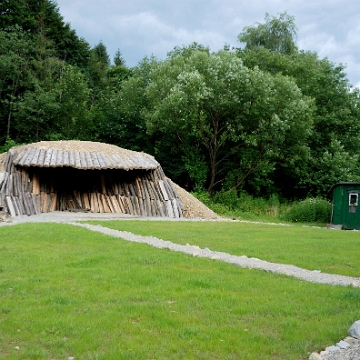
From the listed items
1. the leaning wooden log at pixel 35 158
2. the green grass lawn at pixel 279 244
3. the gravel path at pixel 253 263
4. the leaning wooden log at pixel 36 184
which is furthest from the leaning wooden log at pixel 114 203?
→ the gravel path at pixel 253 263

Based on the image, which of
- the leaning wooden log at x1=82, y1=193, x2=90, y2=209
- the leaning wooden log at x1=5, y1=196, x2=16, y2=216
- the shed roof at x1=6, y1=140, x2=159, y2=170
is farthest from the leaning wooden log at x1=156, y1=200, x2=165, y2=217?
the leaning wooden log at x1=5, y1=196, x2=16, y2=216

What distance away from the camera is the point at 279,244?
1128 centimetres

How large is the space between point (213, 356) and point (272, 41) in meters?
35.3

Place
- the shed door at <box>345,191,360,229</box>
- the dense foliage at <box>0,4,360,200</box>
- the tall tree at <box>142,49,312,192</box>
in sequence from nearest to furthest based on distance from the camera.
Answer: the shed door at <box>345,191,360,229</box>, the tall tree at <box>142,49,312,192</box>, the dense foliage at <box>0,4,360,200</box>

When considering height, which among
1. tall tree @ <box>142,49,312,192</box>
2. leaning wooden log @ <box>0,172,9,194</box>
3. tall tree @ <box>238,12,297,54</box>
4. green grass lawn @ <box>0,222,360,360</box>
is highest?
tall tree @ <box>238,12,297,54</box>

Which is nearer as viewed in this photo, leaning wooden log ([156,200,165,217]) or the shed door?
the shed door

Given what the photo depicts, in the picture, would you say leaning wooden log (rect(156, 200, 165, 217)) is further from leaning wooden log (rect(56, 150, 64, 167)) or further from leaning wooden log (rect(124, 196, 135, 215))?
leaning wooden log (rect(56, 150, 64, 167))

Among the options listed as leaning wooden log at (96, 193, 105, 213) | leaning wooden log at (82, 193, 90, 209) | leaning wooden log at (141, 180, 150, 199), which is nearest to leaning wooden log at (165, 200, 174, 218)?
leaning wooden log at (141, 180, 150, 199)

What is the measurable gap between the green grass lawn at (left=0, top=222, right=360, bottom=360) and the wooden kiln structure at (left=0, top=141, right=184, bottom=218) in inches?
453

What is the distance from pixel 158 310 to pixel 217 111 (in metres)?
22.0

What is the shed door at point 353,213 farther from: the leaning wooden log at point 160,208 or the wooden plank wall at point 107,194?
the leaning wooden log at point 160,208

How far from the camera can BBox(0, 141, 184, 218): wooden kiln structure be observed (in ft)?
63.2

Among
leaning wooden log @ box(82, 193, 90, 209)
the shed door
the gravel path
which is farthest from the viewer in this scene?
leaning wooden log @ box(82, 193, 90, 209)

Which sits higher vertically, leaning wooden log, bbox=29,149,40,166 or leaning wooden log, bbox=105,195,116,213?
leaning wooden log, bbox=29,149,40,166
